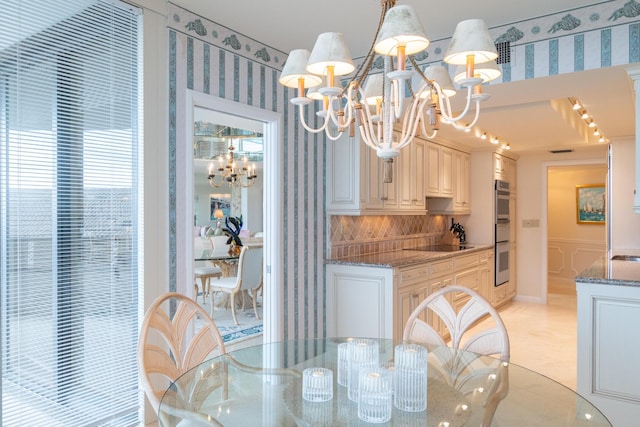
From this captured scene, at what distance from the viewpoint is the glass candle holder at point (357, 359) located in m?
1.45

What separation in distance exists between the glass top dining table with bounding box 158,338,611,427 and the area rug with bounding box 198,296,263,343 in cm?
275

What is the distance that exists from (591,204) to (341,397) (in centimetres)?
829

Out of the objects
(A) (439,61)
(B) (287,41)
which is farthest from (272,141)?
(A) (439,61)

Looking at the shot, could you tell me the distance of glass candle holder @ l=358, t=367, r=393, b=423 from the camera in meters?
1.28

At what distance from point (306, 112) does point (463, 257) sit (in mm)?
2565

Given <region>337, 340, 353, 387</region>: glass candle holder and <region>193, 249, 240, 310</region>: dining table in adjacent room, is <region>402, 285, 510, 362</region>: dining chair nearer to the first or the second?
<region>337, 340, 353, 387</region>: glass candle holder

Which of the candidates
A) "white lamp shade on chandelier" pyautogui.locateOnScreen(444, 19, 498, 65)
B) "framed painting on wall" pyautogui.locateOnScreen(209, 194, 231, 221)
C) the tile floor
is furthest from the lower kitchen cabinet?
"framed painting on wall" pyautogui.locateOnScreen(209, 194, 231, 221)

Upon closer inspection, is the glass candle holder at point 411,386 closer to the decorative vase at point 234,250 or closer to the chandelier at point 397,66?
the chandelier at point 397,66

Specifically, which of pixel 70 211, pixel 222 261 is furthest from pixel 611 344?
pixel 222 261

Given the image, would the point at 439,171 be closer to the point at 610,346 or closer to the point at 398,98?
the point at 610,346

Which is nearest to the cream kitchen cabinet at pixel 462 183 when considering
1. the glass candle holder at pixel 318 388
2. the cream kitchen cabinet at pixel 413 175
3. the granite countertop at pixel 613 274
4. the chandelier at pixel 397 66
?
the cream kitchen cabinet at pixel 413 175

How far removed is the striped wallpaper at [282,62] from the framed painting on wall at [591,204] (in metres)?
6.31

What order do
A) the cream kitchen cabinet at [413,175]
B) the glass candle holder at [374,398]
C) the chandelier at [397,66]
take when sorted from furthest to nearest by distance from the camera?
the cream kitchen cabinet at [413,175]
the chandelier at [397,66]
the glass candle holder at [374,398]

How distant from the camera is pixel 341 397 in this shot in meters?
1.46
